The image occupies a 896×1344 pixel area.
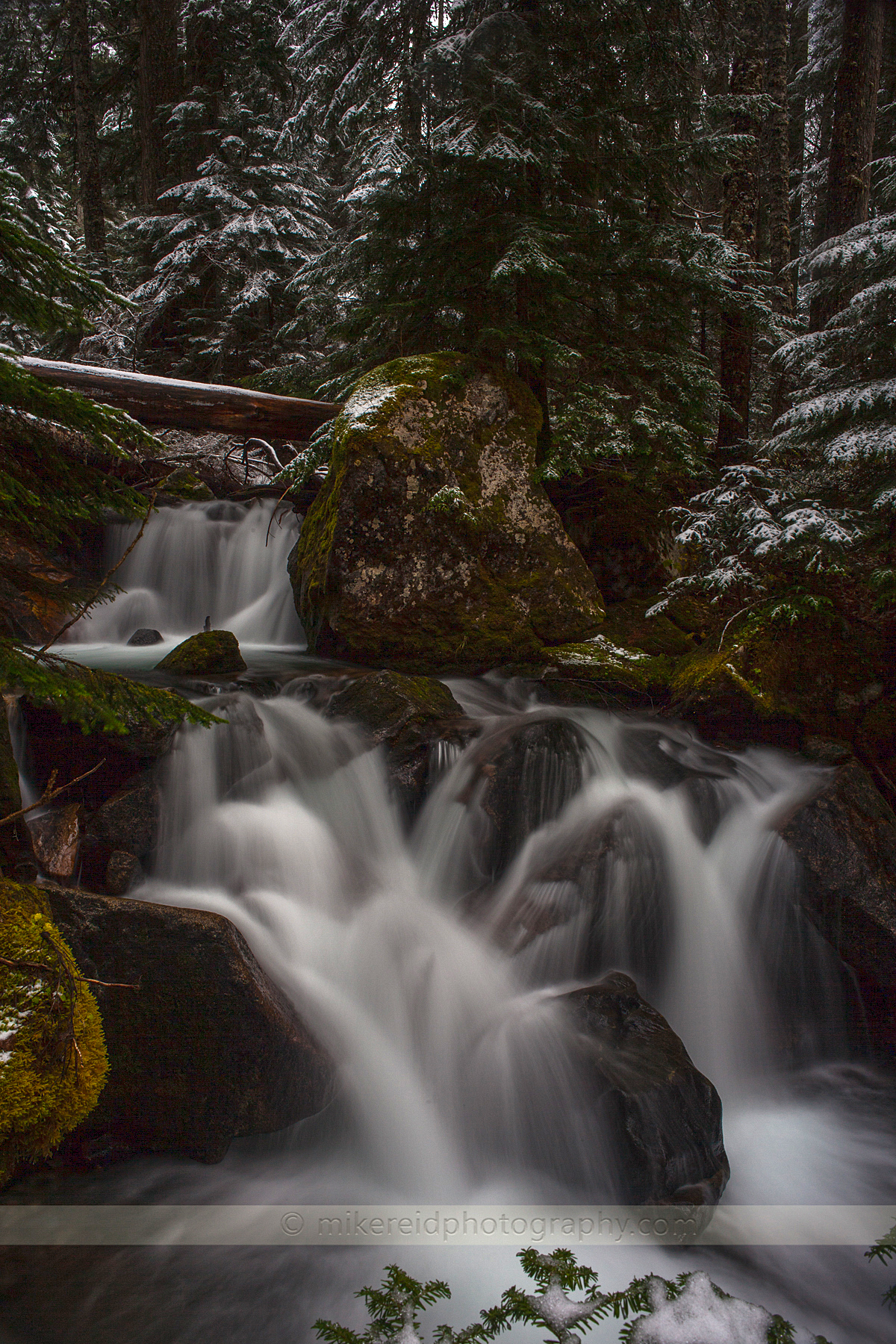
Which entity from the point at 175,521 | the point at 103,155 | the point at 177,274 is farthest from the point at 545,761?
the point at 103,155

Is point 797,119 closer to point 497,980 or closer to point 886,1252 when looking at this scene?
point 497,980

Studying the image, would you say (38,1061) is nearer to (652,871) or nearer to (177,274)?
(652,871)

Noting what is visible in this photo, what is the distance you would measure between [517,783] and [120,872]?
2.55 metres

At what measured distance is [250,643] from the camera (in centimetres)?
793

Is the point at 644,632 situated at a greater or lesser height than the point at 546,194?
lesser

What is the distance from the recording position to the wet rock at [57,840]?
3602 millimetres

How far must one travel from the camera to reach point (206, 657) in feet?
19.6

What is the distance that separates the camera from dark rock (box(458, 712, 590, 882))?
15.7 ft

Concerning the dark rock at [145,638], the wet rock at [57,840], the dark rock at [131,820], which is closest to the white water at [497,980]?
the dark rock at [131,820]

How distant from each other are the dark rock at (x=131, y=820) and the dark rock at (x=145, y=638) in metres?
3.82

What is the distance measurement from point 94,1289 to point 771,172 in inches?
598

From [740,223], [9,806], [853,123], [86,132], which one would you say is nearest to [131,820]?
[9,806]

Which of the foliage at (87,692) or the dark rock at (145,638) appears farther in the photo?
the dark rock at (145,638)

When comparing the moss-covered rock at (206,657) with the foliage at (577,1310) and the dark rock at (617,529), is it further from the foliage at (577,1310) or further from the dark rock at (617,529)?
the foliage at (577,1310)
